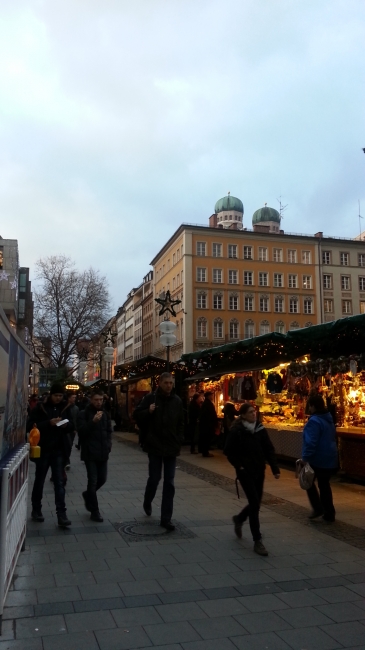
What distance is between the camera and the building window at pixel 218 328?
65.4 m

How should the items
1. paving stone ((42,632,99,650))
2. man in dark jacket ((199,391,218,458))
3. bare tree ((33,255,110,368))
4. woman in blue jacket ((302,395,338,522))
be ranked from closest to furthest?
1. paving stone ((42,632,99,650))
2. woman in blue jacket ((302,395,338,522))
3. man in dark jacket ((199,391,218,458))
4. bare tree ((33,255,110,368))

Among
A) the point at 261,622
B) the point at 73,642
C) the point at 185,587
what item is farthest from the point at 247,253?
the point at 73,642

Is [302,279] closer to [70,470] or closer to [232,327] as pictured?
[232,327]

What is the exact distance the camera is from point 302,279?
70.4 m

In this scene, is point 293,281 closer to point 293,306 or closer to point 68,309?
point 293,306

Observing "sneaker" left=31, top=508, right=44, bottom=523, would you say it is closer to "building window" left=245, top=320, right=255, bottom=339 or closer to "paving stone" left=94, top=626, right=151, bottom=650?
"paving stone" left=94, top=626, right=151, bottom=650

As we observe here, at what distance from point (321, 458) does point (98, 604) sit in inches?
160

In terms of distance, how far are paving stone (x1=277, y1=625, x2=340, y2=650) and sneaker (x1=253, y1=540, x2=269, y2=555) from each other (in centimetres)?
186

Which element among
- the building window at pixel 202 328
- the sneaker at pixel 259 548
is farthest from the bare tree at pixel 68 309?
the sneaker at pixel 259 548

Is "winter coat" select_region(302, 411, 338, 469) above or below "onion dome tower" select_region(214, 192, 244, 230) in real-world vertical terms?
below

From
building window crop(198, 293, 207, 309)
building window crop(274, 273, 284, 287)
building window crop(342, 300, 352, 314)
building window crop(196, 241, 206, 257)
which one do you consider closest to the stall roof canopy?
building window crop(198, 293, 207, 309)

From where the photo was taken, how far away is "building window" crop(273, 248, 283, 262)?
70.2 meters

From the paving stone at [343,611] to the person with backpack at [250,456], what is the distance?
1.63 m

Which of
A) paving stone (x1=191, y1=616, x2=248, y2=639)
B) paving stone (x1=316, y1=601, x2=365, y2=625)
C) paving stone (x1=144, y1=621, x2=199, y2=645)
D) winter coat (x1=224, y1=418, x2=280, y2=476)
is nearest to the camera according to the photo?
paving stone (x1=144, y1=621, x2=199, y2=645)
